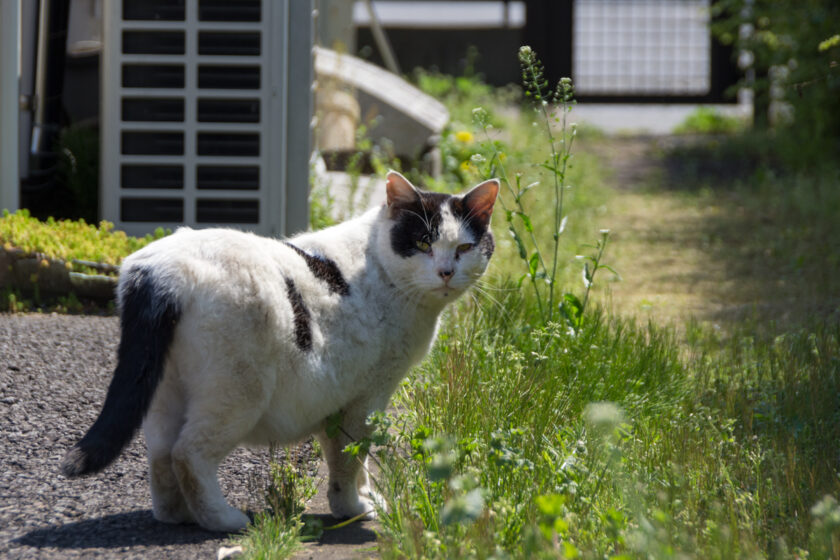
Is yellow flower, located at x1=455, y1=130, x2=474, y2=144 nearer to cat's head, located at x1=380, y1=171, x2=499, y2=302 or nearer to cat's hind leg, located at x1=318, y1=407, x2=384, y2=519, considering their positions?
cat's head, located at x1=380, y1=171, x2=499, y2=302

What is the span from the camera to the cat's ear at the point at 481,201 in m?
3.56

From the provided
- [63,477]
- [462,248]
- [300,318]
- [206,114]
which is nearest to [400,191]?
[462,248]

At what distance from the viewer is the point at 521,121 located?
509 inches

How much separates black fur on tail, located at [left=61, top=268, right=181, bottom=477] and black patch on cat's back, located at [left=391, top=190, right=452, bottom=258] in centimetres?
83

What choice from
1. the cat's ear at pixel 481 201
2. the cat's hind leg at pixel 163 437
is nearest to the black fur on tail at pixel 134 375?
the cat's hind leg at pixel 163 437

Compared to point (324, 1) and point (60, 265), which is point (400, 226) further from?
point (324, 1)

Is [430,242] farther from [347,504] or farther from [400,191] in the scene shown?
[347,504]

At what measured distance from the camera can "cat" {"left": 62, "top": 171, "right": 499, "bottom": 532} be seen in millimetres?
2924

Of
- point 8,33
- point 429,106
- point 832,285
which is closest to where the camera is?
point 8,33

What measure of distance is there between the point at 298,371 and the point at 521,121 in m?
10.2

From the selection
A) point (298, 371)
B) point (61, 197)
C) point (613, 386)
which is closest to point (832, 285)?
point (613, 386)

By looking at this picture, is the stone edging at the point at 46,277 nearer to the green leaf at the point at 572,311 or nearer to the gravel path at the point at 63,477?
the gravel path at the point at 63,477

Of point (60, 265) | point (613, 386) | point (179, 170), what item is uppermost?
point (179, 170)

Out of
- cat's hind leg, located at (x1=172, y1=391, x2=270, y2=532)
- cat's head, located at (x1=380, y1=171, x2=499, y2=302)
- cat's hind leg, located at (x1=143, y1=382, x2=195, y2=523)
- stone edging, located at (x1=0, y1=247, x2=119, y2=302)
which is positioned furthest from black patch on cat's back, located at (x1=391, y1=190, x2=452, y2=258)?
stone edging, located at (x1=0, y1=247, x2=119, y2=302)
